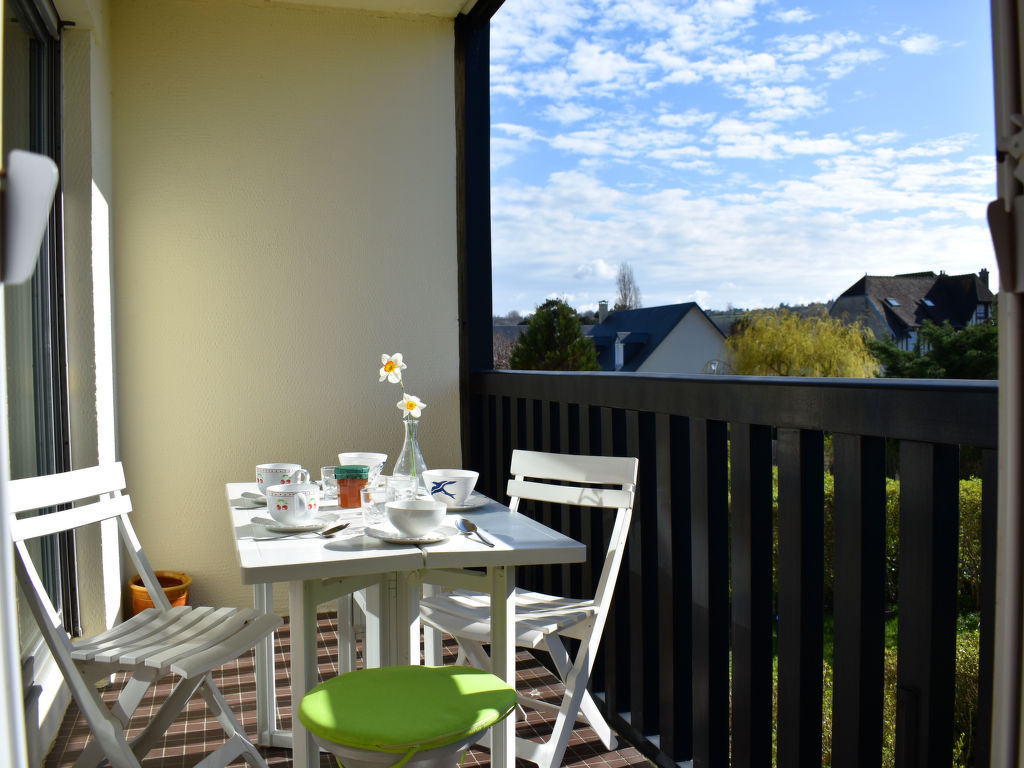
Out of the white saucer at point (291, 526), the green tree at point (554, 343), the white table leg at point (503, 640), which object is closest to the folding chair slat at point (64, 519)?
the white saucer at point (291, 526)

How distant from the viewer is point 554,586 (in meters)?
3.61

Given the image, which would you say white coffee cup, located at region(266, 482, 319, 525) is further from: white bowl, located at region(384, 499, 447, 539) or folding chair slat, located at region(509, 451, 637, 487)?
folding chair slat, located at region(509, 451, 637, 487)

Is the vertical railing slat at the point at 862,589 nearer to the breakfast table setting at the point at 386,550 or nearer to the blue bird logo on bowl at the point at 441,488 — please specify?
the breakfast table setting at the point at 386,550

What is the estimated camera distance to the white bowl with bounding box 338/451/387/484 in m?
2.73

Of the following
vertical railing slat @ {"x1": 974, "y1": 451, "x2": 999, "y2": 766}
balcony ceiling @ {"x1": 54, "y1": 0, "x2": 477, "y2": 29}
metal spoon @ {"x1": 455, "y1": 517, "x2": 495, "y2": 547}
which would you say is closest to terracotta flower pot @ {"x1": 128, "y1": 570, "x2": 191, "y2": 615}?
metal spoon @ {"x1": 455, "y1": 517, "x2": 495, "y2": 547}

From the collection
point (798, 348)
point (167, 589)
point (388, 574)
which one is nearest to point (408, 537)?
point (388, 574)

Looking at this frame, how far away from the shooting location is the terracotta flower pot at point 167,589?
372 cm

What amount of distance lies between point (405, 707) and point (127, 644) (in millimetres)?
1009

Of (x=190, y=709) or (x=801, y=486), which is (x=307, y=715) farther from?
(x=190, y=709)

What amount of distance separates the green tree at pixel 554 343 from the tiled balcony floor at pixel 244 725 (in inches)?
84.3

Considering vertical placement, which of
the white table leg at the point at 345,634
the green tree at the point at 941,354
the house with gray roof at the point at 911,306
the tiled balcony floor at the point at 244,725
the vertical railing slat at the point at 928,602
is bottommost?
the tiled balcony floor at the point at 244,725

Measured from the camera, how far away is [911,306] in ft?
29.0

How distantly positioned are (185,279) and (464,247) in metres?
1.33

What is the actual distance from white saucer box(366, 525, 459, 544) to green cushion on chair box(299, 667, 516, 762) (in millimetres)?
270
